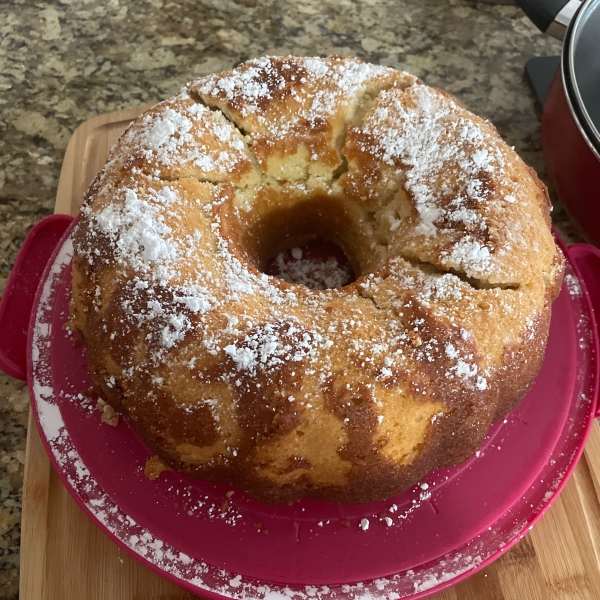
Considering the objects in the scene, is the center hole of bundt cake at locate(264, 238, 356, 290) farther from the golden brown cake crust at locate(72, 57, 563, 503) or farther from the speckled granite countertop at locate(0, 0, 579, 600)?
the speckled granite countertop at locate(0, 0, 579, 600)

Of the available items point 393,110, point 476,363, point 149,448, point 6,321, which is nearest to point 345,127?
point 393,110

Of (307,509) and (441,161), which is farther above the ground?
(441,161)

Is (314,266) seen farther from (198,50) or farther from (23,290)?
(198,50)

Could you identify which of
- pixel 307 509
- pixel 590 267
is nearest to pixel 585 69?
pixel 590 267

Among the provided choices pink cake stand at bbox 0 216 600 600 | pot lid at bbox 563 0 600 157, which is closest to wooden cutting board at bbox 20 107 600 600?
pink cake stand at bbox 0 216 600 600

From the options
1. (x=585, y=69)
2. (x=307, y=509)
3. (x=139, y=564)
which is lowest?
(x=139, y=564)

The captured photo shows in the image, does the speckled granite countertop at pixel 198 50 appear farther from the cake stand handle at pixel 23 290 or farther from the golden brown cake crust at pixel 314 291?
the golden brown cake crust at pixel 314 291

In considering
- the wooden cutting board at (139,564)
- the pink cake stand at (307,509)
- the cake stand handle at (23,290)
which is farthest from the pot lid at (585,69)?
the cake stand handle at (23,290)
